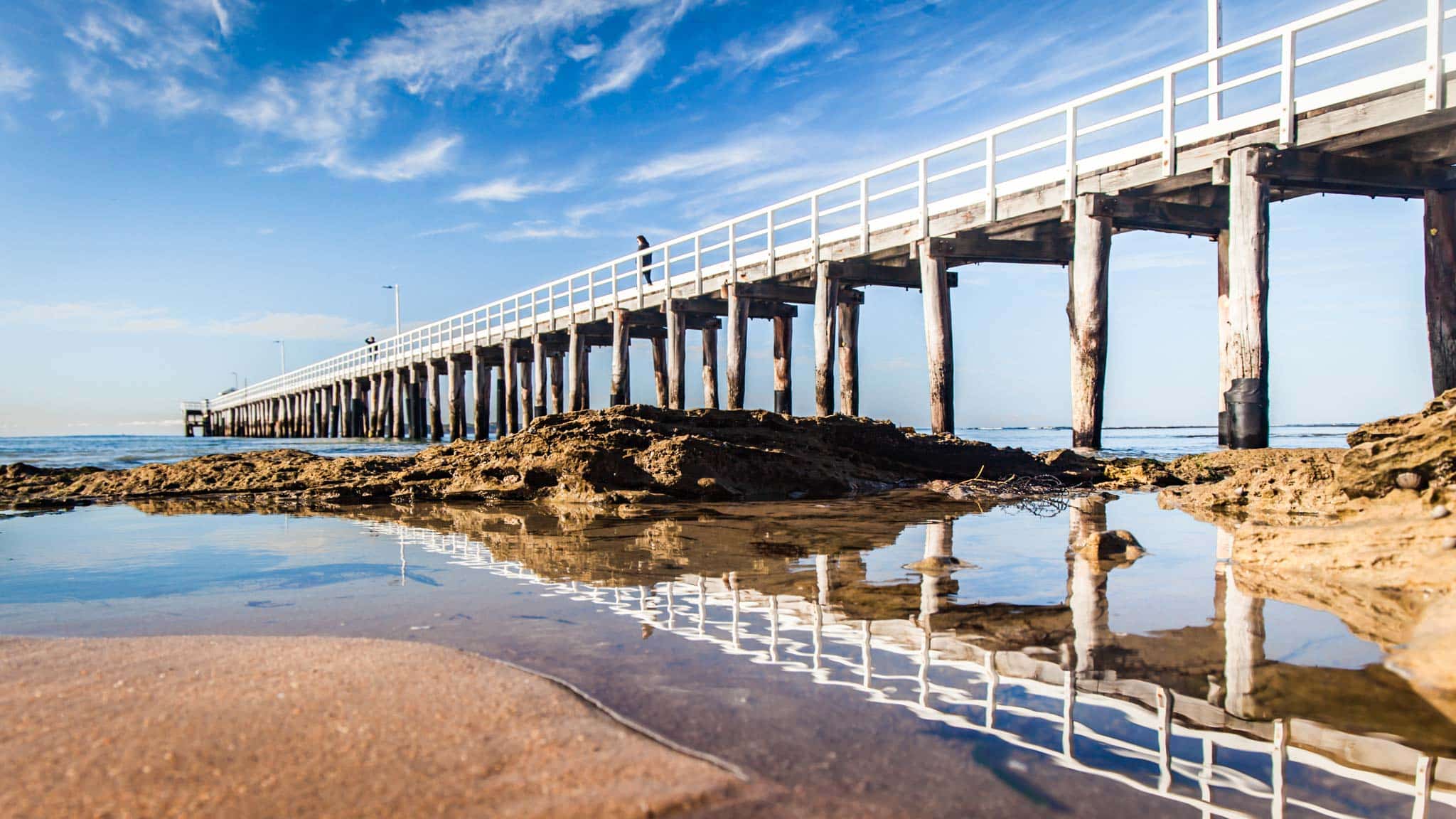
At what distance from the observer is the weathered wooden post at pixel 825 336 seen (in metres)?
14.9

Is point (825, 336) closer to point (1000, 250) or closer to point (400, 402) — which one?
point (1000, 250)

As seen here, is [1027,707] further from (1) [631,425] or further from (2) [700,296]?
(2) [700,296]

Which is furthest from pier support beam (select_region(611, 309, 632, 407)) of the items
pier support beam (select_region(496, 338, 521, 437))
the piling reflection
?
the piling reflection

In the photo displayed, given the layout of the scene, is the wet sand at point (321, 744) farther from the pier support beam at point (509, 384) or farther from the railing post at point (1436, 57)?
the pier support beam at point (509, 384)

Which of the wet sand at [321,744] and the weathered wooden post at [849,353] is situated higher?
the weathered wooden post at [849,353]

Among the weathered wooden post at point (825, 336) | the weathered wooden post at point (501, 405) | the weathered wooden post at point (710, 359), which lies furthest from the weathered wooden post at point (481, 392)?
the weathered wooden post at point (825, 336)

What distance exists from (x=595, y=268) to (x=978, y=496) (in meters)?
16.1

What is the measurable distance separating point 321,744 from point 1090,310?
35.3ft

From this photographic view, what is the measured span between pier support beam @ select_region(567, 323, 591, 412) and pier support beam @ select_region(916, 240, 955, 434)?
11.9 meters

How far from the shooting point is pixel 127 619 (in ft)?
10.2

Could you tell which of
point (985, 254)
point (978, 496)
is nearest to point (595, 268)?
Result: point (985, 254)

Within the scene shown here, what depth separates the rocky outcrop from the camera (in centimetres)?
755

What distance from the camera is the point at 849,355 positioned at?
1686 cm

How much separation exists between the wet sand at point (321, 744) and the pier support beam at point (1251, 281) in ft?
29.9
